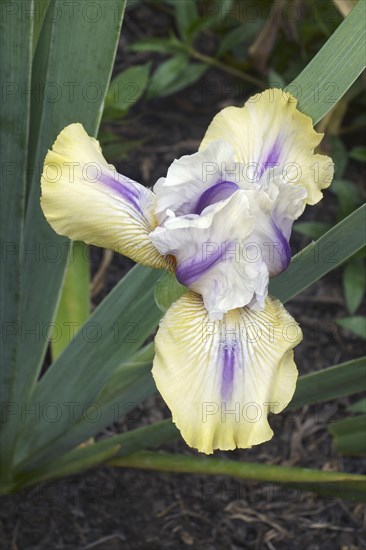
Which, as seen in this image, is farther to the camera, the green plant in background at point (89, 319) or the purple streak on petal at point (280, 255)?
the green plant in background at point (89, 319)

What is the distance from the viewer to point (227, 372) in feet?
2.61

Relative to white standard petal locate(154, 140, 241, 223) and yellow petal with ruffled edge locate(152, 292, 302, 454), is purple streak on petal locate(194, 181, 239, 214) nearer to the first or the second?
white standard petal locate(154, 140, 241, 223)

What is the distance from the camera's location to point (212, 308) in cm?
82

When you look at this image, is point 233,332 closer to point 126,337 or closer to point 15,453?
point 126,337

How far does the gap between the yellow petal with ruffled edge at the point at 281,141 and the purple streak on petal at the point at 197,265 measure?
0.12 meters

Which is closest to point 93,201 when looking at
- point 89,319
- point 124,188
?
point 124,188

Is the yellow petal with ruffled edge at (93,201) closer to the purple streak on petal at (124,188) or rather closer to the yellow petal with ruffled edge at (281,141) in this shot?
the purple streak on petal at (124,188)

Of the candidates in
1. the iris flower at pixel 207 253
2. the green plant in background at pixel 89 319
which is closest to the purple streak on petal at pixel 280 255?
the iris flower at pixel 207 253

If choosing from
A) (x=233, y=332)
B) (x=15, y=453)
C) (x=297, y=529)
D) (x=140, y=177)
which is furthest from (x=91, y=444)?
(x=140, y=177)

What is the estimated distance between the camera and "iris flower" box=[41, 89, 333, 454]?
2.59 ft

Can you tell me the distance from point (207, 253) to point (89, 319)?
1.09ft

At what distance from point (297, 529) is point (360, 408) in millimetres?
250

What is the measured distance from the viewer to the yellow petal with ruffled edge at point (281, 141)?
878 mm

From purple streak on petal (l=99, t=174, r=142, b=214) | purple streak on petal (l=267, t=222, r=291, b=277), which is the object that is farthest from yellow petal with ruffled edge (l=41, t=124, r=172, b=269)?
purple streak on petal (l=267, t=222, r=291, b=277)
